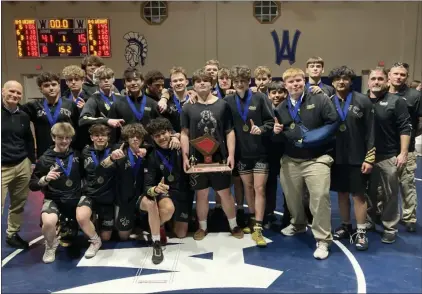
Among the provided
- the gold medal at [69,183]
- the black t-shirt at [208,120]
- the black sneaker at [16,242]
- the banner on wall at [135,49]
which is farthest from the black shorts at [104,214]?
the banner on wall at [135,49]

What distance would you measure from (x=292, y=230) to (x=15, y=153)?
3.26 metres

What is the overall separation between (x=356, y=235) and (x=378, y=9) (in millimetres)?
8707

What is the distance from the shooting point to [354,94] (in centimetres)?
420

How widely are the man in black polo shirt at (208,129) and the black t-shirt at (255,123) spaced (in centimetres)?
12

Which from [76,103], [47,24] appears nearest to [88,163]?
[76,103]

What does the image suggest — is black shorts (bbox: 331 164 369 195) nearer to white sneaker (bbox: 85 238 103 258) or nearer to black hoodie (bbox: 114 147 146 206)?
black hoodie (bbox: 114 147 146 206)

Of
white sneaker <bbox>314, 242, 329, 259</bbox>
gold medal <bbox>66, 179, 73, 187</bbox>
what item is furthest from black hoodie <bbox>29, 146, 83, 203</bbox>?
white sneaker <bbox>314, 242, 329, 259</bbox>

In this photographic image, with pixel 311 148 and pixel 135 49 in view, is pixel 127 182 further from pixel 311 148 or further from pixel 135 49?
pixel 135 49

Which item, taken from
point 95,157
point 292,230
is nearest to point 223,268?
point 292,230

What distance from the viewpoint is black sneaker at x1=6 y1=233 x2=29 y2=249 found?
4500mm

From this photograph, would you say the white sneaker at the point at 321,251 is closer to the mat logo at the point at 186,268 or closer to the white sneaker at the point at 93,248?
the mat logo at the point at 186,268

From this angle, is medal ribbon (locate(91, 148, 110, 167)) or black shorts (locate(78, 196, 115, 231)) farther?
black shorts (locate(78, 196, 115, 231))

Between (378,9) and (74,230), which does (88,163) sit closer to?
(74,230)

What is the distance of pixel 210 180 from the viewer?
14.8ft
